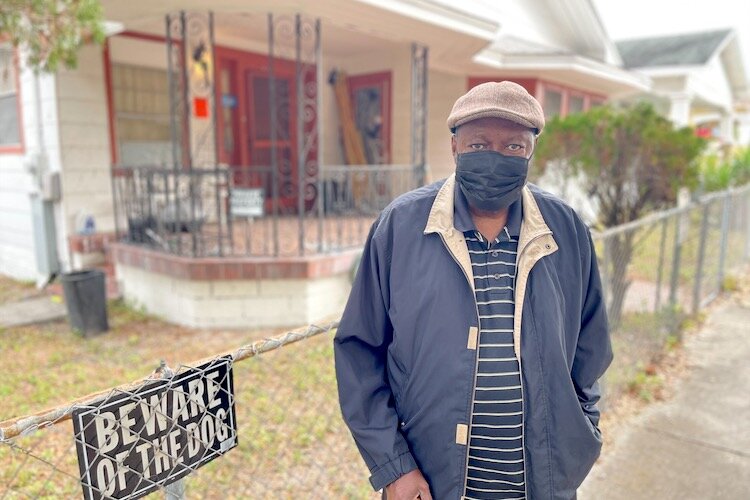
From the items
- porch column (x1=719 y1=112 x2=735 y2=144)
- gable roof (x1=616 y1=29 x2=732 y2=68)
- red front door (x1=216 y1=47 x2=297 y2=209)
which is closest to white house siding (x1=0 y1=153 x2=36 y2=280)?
red front door (x1=216 y1=47 x2=297 y2=209)

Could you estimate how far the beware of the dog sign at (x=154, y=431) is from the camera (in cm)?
135

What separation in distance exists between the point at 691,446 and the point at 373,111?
7.10 metres

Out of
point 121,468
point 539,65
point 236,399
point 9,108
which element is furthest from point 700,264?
point 9,108

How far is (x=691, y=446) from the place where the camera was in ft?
11.1

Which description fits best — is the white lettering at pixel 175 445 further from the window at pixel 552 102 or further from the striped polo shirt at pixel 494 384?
the window at pixel 552 102

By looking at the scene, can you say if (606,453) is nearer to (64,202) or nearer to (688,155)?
(688,155)

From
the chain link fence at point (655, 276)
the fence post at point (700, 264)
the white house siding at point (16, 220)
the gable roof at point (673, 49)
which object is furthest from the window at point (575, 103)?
the white house siding at point (16, 220)

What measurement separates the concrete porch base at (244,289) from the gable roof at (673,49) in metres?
12.6

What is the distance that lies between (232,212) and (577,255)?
4.55m

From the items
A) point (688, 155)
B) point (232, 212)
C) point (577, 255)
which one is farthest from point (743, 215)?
point (577, 255)

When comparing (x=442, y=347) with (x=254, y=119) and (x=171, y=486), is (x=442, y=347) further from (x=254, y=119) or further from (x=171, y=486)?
(x=254, y=119)

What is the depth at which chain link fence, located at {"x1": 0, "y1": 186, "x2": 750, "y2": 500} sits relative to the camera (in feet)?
4.60

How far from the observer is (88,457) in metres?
1.33

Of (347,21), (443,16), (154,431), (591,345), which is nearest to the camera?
(154,431)
